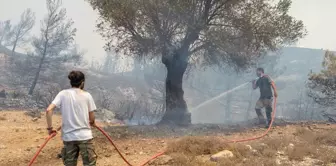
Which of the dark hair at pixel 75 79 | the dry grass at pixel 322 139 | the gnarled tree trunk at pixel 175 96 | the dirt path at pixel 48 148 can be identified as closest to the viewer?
the dark hair at pixel 75 79

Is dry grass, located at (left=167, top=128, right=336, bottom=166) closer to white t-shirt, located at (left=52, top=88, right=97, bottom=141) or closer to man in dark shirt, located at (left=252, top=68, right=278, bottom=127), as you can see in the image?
white t-shirt, located at (left=52, top=88, right=97, bottom=141)

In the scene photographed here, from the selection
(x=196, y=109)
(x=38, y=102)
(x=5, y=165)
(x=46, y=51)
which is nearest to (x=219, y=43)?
(x=5, y=165)

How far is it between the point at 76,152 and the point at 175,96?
27.2ft

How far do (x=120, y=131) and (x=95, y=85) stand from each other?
31.9 m

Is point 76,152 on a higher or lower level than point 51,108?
lower

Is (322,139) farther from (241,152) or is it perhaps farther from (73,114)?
(73,114)

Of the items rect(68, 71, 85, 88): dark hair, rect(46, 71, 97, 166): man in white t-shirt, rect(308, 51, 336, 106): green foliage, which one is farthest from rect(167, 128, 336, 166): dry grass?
rect(308, 51, 336, 106): green foliage

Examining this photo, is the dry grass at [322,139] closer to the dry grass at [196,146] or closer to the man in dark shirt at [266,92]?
the dry grass at [196,146]

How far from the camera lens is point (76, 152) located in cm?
430

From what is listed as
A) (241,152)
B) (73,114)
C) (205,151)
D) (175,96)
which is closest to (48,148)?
(73,114)

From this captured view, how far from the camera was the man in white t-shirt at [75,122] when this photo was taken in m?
4.18

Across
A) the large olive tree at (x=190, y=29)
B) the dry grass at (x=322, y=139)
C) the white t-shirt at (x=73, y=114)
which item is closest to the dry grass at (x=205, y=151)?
the dry grass at (x=322, y=139)

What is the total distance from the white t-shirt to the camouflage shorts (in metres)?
0.08

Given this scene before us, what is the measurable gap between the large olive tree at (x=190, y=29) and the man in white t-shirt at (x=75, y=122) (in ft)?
22.6
